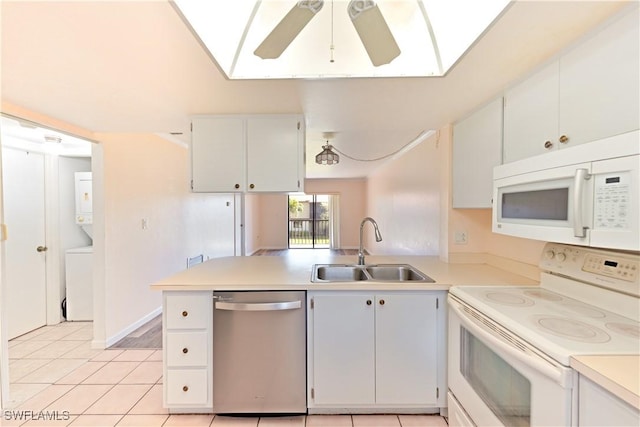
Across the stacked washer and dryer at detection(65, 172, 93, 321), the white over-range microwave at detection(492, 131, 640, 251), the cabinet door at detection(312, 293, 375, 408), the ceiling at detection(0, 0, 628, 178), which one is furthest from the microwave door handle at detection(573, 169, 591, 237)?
the stacked washer and dryer at detection(65, 172, 93, 321)

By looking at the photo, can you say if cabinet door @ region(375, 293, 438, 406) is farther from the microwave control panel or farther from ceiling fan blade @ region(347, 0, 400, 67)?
ceiling fan blade @ region(347, 0, 400, 67)

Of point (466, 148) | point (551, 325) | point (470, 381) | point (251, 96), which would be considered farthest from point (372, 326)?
point (251, 96)

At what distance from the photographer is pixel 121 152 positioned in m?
2.73

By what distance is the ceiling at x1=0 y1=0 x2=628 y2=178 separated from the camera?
1036 mm

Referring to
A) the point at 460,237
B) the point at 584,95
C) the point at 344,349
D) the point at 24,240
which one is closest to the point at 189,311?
the point at 344,349

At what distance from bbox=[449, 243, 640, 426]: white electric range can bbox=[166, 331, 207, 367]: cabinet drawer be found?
1.49 metres

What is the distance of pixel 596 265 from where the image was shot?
120 cm

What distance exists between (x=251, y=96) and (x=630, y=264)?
2017mm

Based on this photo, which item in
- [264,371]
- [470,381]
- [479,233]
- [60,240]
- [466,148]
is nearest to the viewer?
[470,381]

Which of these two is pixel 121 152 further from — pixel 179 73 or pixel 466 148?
pixel 466 148

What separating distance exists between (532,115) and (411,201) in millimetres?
2358

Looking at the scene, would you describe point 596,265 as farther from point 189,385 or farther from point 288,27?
point 189,385

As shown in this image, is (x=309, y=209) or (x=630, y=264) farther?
(x=309, y=209)

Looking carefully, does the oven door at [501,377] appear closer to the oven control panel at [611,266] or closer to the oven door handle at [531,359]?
the oven door handle at [531,359]
